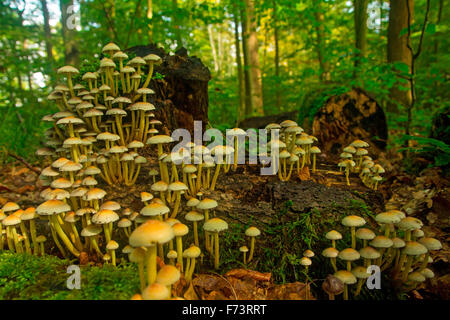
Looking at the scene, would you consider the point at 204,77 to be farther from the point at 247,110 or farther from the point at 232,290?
the point at 247,110

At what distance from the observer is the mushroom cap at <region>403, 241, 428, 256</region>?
251cm

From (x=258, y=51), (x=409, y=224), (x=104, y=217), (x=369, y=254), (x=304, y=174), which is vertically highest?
(x=258, y=51)

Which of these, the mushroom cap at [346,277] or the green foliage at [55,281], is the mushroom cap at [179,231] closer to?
the green foliage at [55,281]

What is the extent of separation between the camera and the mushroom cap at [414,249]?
251 centimetres

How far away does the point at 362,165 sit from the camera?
14.4 feet

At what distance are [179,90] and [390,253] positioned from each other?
4.10 meters

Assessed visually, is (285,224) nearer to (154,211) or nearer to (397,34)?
(154,211)

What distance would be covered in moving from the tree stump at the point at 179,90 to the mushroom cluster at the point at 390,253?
3234 millimetres

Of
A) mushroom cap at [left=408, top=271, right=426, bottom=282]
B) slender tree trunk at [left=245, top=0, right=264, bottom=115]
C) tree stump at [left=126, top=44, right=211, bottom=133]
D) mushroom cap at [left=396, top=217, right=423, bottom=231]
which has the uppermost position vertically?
slender tree trunk at [left=245, top=0, right=264, bottom=115]

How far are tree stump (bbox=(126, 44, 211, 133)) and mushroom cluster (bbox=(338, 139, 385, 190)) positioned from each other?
108 inches

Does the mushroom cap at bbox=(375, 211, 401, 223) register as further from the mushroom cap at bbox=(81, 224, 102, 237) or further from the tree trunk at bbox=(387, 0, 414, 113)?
the tree trunk at bbox=(387, 0, 414, 113)

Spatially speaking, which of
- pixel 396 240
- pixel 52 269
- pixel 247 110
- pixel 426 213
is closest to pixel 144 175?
pixel 52 269

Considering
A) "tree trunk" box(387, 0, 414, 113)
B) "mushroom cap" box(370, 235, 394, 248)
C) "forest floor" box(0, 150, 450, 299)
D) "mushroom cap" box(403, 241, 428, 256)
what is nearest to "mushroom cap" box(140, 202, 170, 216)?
"forest floor" box(0, 150, 450, 299)

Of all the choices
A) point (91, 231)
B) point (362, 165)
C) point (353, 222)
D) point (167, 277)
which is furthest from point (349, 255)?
point (91, 231)
